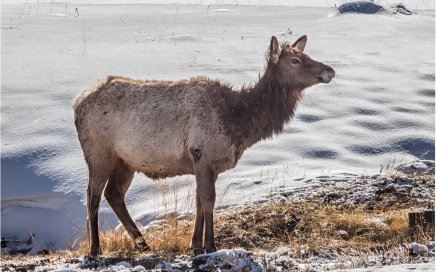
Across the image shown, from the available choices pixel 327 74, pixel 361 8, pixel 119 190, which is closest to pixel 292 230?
pixel 327 74

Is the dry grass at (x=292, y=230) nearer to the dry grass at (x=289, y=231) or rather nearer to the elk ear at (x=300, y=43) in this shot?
the dry grass at (x=289, y=231)

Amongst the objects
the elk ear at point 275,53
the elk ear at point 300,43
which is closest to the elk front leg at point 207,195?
the elk ear at point 275,53

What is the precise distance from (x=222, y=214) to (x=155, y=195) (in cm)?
118

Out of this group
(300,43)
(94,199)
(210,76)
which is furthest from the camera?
(210,76)

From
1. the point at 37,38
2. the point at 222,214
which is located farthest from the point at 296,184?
the point at 37,38

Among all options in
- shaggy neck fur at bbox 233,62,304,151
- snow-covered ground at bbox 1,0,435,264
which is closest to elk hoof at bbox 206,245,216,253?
shaggy neck fur at bbox 233,62,304,151

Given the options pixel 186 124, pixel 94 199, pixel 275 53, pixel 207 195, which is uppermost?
pixel 275 53

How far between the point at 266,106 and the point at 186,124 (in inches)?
35.9

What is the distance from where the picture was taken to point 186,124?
7.23m

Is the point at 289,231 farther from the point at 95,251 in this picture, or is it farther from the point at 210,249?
the point at 95,251

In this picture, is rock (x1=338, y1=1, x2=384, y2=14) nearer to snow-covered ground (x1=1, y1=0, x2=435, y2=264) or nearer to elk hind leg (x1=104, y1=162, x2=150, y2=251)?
snow-covered ground (x1=1, y1=0, x2=435, y2=264)

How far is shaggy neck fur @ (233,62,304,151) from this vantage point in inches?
294

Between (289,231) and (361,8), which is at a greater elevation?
(361,8)

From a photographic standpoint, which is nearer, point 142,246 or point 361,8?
point 142,246
